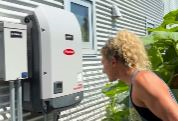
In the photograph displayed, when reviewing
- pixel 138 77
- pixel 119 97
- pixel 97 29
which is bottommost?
pixel 119 97

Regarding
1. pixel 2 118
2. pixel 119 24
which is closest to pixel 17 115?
pixel 2 118

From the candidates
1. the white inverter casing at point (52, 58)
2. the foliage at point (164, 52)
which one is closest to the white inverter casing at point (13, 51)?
the white inverter casing at point (52, 58)

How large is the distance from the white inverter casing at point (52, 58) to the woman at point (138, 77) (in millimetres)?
1697

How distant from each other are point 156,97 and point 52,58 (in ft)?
7.51

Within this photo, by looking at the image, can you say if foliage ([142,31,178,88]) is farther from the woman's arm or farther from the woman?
the woman's arm

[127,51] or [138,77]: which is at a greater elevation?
[127,51]

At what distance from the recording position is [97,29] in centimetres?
737

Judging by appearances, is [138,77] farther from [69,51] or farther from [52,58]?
[69,51]

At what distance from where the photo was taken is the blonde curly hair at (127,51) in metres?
A: 2.84

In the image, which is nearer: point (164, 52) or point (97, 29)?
point (164, 52)

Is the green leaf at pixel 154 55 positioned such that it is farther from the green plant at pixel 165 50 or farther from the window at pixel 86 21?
the window at pixel 86 21

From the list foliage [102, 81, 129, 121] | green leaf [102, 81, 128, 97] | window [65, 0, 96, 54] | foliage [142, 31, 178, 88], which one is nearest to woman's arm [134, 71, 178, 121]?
foliage [142, 31, 178, 88]

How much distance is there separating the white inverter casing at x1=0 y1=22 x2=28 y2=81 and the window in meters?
2.11

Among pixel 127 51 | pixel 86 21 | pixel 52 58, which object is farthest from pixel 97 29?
pixel 127 51
